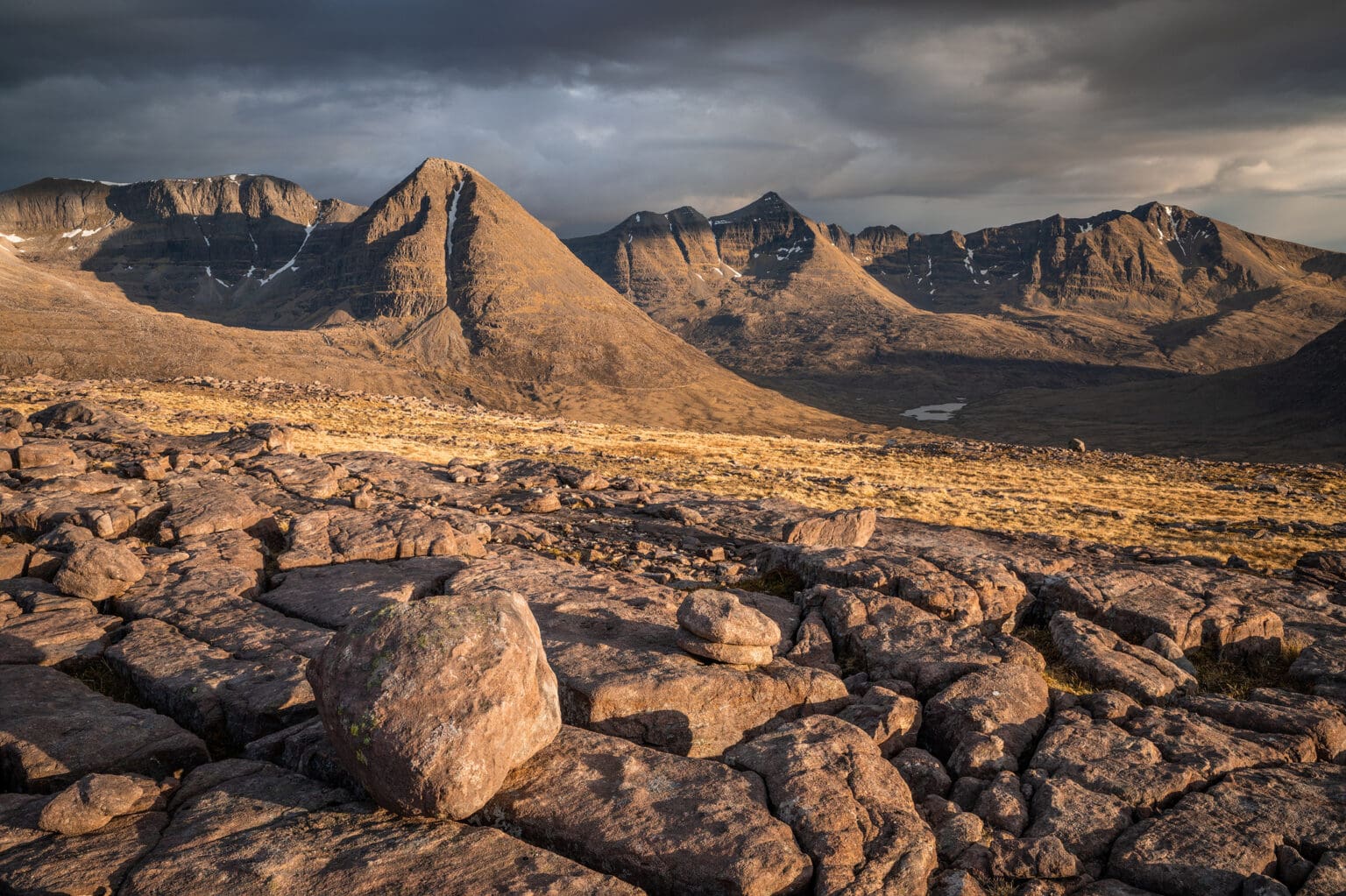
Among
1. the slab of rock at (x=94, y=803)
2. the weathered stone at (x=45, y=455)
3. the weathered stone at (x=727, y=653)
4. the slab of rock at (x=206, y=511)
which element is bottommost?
the slab of rock at (x=94, y=803)

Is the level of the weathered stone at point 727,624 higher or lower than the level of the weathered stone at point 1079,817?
higher

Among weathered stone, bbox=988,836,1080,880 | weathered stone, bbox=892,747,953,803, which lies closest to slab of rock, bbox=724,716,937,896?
weathered stone, bbox=892,747,953,803

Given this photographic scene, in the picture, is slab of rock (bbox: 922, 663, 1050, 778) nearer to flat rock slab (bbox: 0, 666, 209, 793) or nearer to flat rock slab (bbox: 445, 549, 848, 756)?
flat rock slab (bbox: 445, 549, 848, 756)

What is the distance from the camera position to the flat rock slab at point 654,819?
8.62 metres

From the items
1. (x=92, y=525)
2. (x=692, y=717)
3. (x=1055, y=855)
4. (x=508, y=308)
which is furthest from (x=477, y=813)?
(x=508, y=308)

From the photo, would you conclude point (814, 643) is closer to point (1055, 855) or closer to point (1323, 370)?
point (1055, 855)

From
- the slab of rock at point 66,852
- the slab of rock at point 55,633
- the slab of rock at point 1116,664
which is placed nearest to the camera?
the slab of rock at point 66,852

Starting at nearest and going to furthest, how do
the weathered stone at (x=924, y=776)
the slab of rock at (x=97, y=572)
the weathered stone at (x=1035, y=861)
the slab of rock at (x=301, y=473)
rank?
A: the weathered stone at (x=1035, y=861)
the weathered stone at (x=924, y=776)
the slab of rock at (x=97, y=572)
the slab of rock at (x=301, y=473)

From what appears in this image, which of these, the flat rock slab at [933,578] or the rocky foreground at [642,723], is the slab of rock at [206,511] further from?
the flat rock slab at [933,578]

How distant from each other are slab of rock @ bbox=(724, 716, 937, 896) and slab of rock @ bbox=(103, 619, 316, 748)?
25.5ft

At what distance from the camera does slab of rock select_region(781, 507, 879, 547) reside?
24.0 m

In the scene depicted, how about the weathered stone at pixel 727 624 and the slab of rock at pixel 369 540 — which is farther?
the slab of rock at pixel 369 540

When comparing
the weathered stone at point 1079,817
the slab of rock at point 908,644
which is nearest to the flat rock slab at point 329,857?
the weathered stone at point 1079,817

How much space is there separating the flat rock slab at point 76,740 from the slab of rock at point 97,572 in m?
4.24
